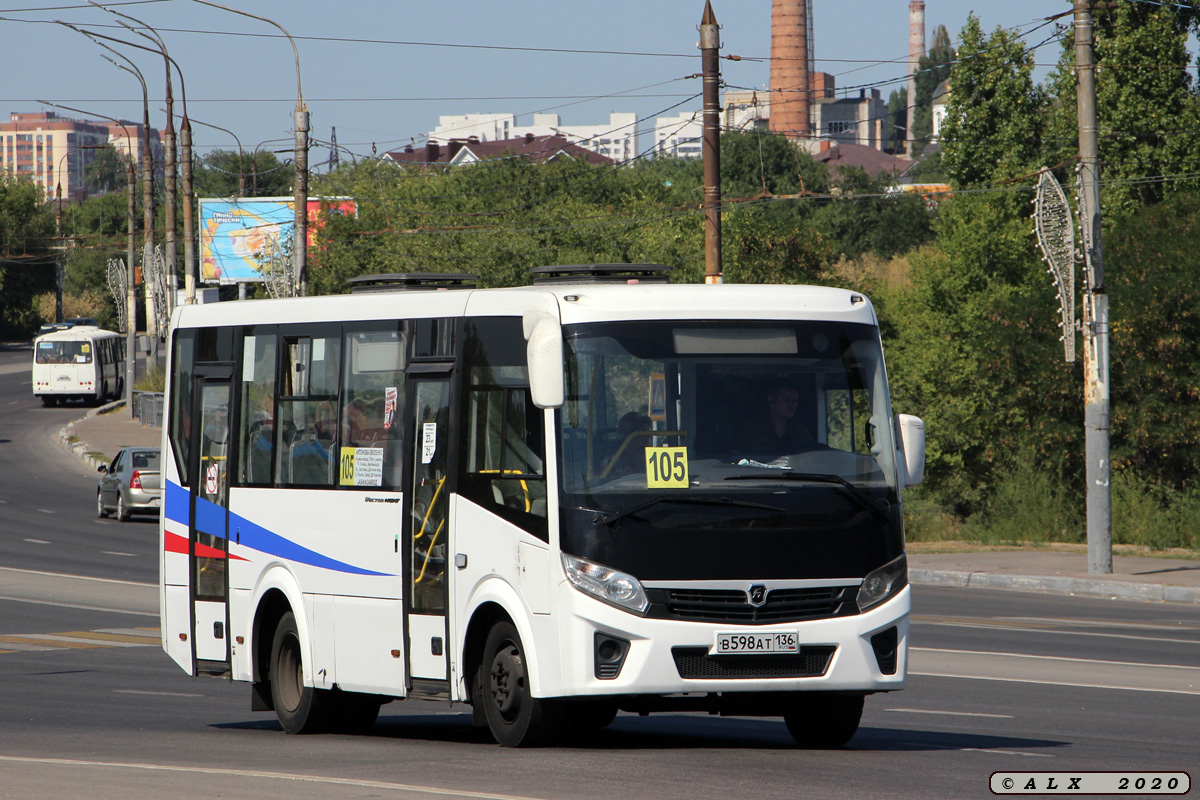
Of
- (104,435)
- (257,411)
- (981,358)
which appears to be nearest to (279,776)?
(257,411)

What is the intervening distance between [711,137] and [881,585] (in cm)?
1719

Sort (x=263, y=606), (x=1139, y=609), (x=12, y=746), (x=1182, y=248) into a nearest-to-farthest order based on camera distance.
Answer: (x=12, y=746) → (x=263, y=606) → (x=1139, y=609) → (x=1182, y=248)

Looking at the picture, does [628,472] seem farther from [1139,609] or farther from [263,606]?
[1139,609]

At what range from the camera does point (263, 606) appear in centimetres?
1139

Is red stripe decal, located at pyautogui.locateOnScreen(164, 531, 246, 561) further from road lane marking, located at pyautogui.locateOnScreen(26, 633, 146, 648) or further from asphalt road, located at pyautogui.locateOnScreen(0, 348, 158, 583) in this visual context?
asphalt road, located at pyautogui.locateOnScreen(0, 348, 158, 583)

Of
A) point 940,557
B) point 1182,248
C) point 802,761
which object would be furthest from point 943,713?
point 1182,248

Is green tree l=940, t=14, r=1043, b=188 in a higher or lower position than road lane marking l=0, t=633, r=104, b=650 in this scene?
higher

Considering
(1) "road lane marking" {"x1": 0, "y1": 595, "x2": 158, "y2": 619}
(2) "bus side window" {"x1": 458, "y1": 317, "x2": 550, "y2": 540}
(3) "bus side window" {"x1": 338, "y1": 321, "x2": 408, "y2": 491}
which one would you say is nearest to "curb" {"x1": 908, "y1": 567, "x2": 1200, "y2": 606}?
(1) "road lane marking" {"x1": 0, "y1": 595, "x2": 158, "y2": 619}

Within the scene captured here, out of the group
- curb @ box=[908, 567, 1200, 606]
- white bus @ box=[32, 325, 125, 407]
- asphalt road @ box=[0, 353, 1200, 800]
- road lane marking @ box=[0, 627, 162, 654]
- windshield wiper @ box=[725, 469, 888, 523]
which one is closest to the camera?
asphalt road @ box=[0, 353, 1200, 800]

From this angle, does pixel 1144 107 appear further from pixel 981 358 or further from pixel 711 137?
pixel 711 137

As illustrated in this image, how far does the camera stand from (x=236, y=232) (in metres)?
85.7

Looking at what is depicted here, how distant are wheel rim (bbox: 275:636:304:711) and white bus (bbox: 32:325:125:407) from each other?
57450mm

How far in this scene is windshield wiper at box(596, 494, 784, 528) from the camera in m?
8.63

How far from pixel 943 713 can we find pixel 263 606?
480cm
